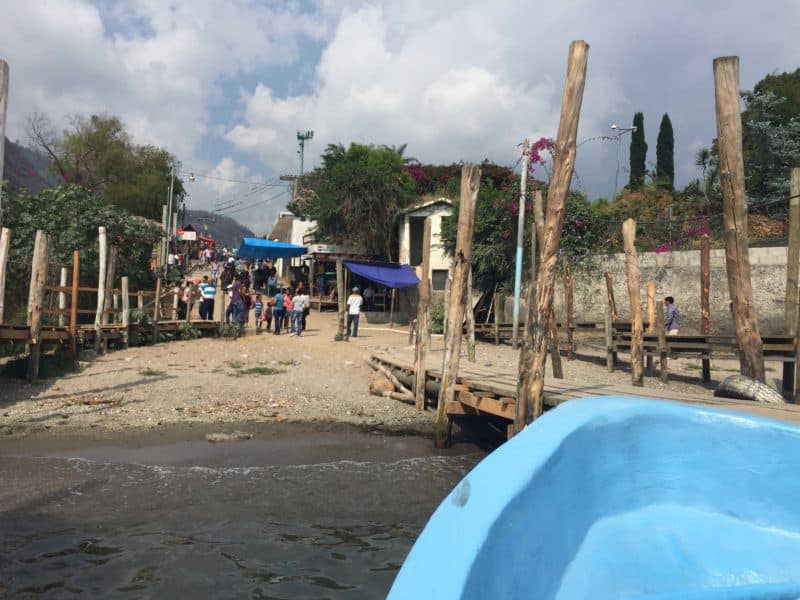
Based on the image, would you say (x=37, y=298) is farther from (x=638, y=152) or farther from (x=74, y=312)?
(x=638, y=152)

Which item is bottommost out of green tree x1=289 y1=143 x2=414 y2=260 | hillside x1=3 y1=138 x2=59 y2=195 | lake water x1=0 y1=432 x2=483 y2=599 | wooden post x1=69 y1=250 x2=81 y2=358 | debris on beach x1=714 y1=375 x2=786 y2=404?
lake water x1=0 y1=432 x2=483 y2=599

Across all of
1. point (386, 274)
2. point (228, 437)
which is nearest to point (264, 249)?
point (386, 274)

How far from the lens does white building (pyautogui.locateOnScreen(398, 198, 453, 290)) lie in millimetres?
25156

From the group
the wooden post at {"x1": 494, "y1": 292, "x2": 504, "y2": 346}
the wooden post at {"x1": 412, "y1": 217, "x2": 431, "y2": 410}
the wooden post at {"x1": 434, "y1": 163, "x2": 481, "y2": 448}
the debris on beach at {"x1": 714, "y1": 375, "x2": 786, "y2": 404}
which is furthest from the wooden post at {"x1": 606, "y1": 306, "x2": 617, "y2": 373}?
the debris on beach at {"x1": 714, "y1": 375, "x2": 786, "y2": 404}

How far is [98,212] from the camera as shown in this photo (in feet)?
65.3

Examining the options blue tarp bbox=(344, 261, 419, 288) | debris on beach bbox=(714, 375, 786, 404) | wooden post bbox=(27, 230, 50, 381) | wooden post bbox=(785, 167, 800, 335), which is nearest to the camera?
debris on beach bbox=(714, 375, 786, 404)

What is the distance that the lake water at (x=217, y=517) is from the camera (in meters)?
4.87

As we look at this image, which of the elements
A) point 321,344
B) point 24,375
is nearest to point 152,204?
point 321,344

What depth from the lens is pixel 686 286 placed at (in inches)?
680

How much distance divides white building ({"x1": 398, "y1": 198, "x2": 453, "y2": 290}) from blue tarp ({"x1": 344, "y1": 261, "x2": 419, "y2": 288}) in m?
0.72

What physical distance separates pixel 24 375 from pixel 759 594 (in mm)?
12550

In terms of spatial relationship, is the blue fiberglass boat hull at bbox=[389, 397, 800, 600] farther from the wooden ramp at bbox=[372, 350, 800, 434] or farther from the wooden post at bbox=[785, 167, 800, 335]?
the wooden post at bbox=[785, 167, 800, 335]

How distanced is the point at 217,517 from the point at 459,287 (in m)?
4.28

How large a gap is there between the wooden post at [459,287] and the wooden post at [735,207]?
10.0ft
